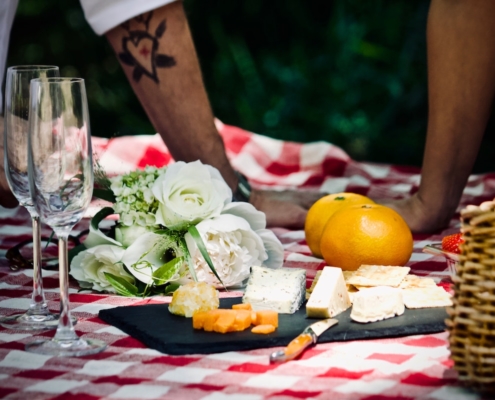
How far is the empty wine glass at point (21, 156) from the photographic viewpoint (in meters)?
1.19

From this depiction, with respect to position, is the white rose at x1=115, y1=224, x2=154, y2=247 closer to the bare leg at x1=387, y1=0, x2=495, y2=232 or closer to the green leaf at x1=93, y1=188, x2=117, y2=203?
the green leaf at x1=93, y1=188, x2=117, y2=203

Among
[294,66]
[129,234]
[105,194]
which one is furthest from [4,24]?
[294,66]

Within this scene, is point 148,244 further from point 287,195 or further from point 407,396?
point 287,195

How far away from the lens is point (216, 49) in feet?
13.4

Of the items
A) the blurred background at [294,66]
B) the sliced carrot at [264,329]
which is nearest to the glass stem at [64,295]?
the sliced carrot at [264,329]

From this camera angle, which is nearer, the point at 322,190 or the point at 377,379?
the point at 377,379

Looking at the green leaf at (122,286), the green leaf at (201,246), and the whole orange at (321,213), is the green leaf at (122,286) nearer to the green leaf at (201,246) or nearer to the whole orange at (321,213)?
the green leaf at (201,246)

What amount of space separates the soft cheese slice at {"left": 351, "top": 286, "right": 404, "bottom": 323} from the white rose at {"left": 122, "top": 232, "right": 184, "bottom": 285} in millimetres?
343

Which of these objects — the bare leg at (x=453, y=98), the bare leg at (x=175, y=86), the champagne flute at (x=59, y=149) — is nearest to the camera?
the champagne flute at (x=59, y=149)

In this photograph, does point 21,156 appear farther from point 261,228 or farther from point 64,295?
point 261,228

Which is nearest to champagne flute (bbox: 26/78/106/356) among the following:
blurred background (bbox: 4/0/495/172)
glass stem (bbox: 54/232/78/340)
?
glass stem (bbox: 54/232/78/340)

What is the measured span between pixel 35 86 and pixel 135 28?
105 centimetres

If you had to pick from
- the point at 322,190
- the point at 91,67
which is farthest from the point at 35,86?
the point at 91,67

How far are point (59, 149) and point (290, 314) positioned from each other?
42 cm
